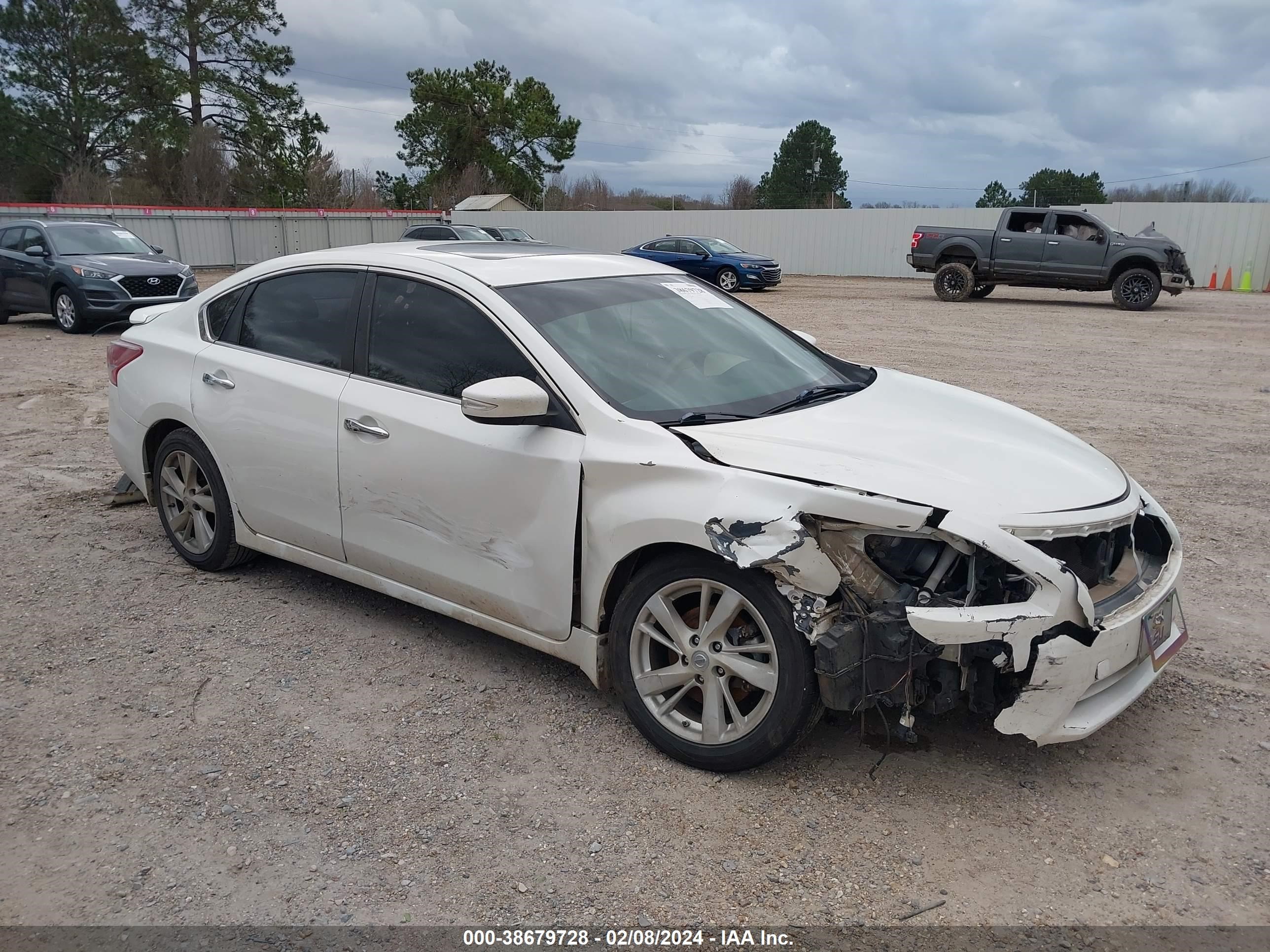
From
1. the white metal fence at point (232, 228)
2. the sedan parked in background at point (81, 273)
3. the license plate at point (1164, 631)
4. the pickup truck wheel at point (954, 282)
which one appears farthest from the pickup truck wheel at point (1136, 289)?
the white metal fence at point (232, 228)

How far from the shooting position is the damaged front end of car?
274cm

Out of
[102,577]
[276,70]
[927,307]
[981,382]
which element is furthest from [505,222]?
[102,577]

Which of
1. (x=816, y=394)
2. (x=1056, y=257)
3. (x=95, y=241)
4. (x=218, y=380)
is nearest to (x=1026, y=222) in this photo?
(x=1056, y=257)

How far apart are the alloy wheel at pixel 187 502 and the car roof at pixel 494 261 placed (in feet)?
3.64

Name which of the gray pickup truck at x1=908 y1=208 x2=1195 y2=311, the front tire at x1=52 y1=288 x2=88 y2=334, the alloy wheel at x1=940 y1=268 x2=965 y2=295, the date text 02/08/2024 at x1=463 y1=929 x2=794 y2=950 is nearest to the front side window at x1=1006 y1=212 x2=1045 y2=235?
the gray pickup truck at x1=908 y1=208 x2=1195 y2=311

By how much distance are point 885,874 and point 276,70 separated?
48.3 m

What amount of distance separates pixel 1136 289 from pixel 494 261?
1891 centimetres

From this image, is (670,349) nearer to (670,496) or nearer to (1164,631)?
(670,496)

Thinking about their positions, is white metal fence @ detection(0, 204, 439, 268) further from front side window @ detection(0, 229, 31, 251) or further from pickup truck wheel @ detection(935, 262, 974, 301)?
pickup truck wheel @ detection(935, 262, 974, 301)

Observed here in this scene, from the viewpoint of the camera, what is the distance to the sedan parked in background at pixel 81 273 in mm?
14297

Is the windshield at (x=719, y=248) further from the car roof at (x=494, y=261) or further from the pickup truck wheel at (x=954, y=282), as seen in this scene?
the car roof at (x=494, y=261)

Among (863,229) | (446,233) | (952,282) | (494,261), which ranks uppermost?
(863,229)

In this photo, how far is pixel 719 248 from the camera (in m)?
24.8

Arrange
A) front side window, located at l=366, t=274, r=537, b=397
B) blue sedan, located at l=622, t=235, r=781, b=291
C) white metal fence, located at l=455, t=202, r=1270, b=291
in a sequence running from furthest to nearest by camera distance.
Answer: white metal fence, located at l=455, t=202, r=1270, b=291
blue sedan, located at l=622, t=235, r=781, b=291
front side window, located at l=366, t=274, r=537, b=397
